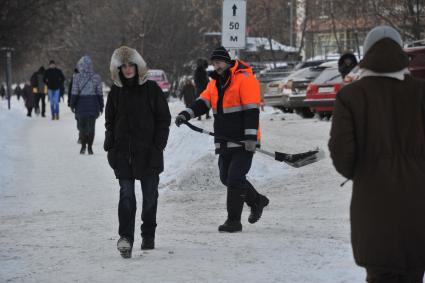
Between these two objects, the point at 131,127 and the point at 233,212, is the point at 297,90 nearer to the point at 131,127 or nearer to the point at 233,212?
the point at 233,212

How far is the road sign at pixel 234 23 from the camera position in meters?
14.9

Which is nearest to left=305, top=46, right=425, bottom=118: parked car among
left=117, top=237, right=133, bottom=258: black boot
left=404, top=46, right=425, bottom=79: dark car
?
left=404, top=46, right=425, bottom=79: dark car

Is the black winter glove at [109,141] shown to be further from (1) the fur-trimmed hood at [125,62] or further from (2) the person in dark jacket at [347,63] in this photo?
(2) the person in dark jacket at [347,63]

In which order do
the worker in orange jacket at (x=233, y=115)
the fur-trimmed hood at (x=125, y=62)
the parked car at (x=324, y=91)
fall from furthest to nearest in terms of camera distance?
the parked car at (x=324, y=91)
the worker in orange jacket at (x=233, y=115)
the fur-trimmed hood at (x=125, y=62)

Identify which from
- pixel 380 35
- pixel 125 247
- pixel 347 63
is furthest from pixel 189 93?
pixel 380 35

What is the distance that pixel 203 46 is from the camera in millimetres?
60844

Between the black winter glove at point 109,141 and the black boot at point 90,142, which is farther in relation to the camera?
the black boot at point 90,142

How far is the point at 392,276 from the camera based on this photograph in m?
4.48

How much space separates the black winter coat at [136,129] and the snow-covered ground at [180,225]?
685 millimetres

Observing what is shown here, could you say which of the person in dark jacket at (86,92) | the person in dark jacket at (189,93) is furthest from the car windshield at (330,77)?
the person in dark jacket at (86,92)

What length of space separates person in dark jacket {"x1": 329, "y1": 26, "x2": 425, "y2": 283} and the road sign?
1035cm

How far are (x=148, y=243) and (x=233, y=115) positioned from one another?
1364mm

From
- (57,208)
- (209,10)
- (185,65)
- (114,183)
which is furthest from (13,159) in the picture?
(185,65)

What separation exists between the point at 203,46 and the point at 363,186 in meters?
56.7
